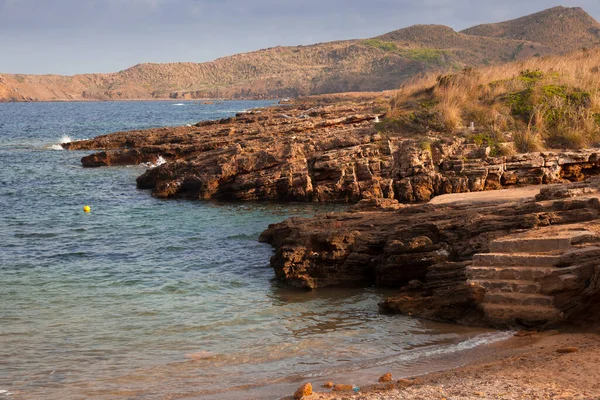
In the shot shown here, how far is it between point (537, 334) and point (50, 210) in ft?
57.1

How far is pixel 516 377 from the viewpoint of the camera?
802 centimetres

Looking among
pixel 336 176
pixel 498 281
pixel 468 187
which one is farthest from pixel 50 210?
pixel 498 281

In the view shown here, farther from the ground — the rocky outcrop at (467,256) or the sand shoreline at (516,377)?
the rocky outcrop at (467,256)

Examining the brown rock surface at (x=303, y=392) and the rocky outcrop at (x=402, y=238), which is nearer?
the brown rock surface at (x=303, y=392)

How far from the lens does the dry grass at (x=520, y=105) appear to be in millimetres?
23062

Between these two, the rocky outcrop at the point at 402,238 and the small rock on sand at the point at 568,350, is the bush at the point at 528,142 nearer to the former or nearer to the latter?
the rocky outcrop at the point at 402,238

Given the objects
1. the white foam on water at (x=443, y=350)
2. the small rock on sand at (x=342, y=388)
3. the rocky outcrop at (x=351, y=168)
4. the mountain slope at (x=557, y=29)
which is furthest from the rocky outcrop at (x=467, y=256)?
the mountain slope at (x=557, y=29)

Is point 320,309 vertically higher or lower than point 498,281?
lower

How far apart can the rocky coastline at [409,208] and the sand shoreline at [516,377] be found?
953 mm

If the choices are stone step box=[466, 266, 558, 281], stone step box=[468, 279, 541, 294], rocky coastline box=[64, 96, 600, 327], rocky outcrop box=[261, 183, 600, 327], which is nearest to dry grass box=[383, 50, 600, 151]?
rocky coastline box=[64, 96, 600, 327]

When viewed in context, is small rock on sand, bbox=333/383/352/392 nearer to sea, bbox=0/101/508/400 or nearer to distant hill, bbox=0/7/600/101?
sea, bbox=0/101/508/400

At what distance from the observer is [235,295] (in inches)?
528

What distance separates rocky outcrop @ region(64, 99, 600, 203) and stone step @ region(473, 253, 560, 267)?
10.3 metres

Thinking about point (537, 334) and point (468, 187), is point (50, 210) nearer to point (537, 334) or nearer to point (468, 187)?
point (468, 187)
